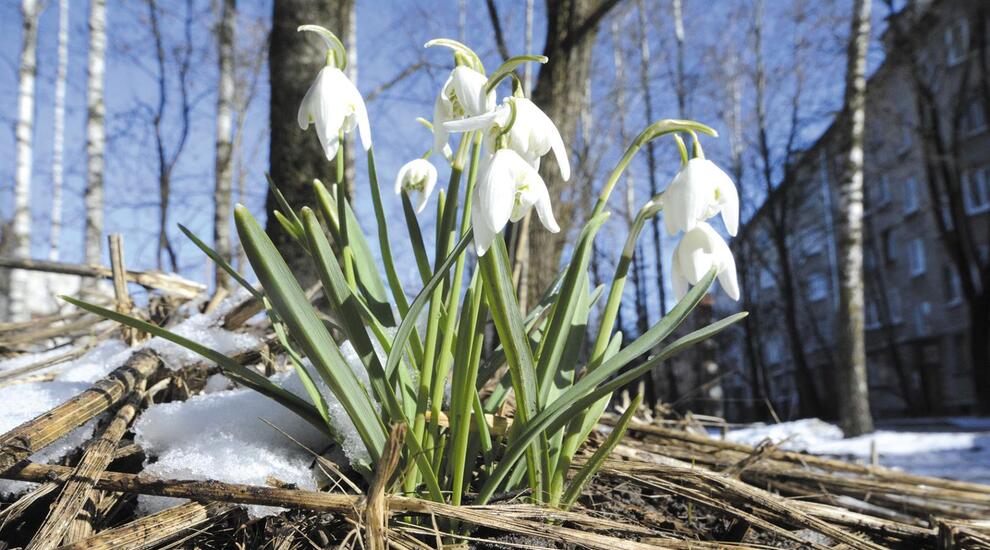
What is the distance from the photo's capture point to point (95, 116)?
26.0 ft

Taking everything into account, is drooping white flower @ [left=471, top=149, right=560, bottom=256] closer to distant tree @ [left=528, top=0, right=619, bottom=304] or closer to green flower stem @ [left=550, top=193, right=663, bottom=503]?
green flower stem @ [left=550, top=193, right=663, bottom=503]

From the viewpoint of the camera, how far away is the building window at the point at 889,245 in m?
19.2

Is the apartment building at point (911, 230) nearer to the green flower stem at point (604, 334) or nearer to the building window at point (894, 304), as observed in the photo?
the building window at point (894, 304)

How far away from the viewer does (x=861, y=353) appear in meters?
6.52

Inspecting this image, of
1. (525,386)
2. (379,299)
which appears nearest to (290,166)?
(379,299)

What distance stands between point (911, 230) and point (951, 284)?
6.14 ft

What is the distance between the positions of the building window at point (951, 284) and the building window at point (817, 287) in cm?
505

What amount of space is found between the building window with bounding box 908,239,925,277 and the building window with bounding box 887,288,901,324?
1104mm

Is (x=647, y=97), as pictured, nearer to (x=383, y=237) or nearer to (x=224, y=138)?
(x=224, y=138)

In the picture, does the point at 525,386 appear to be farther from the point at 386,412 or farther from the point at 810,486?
the point at 810,486

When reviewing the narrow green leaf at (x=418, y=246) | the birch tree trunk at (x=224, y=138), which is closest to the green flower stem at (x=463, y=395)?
the narrow green leaf at (x=418, y=246)

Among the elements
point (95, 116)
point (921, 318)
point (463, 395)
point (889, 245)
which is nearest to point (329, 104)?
point (463, 395)

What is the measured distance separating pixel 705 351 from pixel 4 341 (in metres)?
10.6

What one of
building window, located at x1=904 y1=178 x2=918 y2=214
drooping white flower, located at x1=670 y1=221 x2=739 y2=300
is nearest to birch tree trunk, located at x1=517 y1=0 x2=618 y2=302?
drooping white flower, located at x1=670 y1=221 x2=739 y2=300
